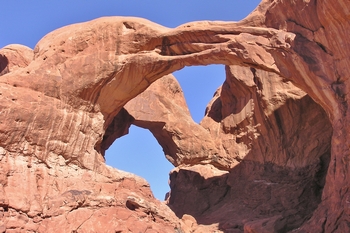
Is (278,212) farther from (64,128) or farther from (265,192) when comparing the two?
(64,128)

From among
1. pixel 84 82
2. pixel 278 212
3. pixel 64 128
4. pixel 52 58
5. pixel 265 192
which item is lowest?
pixel 278 212

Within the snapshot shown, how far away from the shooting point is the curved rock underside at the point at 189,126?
41.4ft

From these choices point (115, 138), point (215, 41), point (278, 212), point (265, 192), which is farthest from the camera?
point (115, 138)

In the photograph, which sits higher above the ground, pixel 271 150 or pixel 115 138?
pixel 115 138

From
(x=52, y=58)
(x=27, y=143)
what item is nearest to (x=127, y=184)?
(x=27, y=143)

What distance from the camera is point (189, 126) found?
22.3m

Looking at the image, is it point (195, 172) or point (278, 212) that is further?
point (195, 172)

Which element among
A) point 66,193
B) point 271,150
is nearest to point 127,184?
point 66,193

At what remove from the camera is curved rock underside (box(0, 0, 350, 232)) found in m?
12.6

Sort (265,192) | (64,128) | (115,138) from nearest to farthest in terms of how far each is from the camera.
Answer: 1. (64,128)
2. (265,192)
3. (115,138)

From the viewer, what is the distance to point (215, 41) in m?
15.7

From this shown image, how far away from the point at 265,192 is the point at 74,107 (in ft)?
29.2

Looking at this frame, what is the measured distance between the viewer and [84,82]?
15211 millimetres

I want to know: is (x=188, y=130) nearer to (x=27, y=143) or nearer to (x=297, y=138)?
(x=297, y=138)
